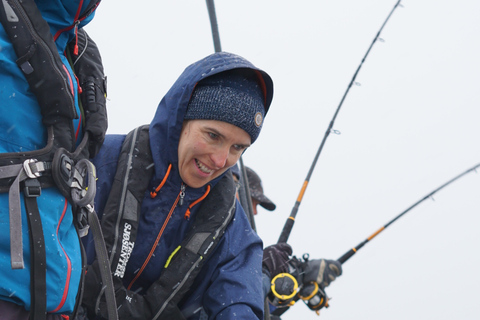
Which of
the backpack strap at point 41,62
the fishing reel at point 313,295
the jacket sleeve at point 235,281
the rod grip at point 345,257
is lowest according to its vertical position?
the fishing reel at point 313,295

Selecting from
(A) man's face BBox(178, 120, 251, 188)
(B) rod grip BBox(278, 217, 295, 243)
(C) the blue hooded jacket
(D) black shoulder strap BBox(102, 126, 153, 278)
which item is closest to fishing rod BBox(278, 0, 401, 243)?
(B) rod grip BBox(278, 217, 295, 243)

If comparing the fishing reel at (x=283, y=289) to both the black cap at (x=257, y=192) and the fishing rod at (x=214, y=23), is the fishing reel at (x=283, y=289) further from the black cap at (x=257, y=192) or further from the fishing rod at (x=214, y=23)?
the fishing rod at (x=214, y=23)

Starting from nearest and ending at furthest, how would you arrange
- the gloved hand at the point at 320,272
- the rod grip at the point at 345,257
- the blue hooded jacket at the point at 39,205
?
the blue hooded jacket at the point at 39,205, the gloved hand at the point at 320,272, the rod grip at the point at 345,257

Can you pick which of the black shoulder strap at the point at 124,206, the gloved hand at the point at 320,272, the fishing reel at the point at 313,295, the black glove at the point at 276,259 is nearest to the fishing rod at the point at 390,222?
the gloved hand at the point at 320,272

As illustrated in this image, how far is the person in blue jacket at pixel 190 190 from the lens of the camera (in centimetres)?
197

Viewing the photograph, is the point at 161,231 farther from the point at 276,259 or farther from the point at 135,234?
the point at 276,259

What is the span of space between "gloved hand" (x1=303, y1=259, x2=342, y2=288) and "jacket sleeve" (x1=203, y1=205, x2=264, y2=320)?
5.57 feet

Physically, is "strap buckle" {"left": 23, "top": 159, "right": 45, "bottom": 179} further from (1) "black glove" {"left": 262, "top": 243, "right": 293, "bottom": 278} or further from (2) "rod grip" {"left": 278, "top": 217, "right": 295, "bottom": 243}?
(2) "rod grip" {"left": 278, "top": 217, "right": 295, "bottom": 243}

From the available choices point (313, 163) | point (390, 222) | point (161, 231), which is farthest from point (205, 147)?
point (390, 222)

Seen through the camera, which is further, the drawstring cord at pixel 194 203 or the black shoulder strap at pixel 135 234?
the drawstring cord at pixel 194 203

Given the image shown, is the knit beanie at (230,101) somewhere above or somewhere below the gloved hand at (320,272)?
above

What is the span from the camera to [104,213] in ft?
6.25

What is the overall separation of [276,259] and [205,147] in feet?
5.68

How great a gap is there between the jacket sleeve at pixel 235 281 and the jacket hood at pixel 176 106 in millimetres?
375
